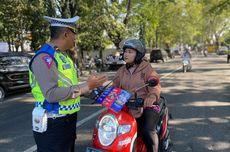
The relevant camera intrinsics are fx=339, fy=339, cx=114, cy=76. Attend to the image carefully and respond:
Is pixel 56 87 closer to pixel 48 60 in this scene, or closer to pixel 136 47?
pixel 48 60

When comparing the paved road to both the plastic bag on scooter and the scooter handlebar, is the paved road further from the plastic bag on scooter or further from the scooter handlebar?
the plastic bag on scooter

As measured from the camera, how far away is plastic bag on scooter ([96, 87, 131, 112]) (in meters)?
3.27

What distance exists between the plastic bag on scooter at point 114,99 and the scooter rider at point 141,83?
0.57m

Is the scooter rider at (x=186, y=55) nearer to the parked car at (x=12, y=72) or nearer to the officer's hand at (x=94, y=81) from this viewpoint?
the parked car at (x=12, y=72)

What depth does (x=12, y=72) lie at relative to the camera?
1305 centimetres

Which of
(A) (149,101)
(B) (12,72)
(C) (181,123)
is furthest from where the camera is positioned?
(B) (12,72)

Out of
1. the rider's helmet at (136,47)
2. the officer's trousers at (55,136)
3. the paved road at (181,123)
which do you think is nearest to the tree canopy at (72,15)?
the paved road at (181,123)

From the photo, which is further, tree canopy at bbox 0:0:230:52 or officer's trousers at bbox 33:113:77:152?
tree canopy at bbox 0:0:230:52

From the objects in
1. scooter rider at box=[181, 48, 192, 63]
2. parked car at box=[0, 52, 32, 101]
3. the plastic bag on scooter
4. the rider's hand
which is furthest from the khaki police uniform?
scooter rider at box=[181, 48, 192, 63]

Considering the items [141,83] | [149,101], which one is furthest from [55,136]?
[141,83]

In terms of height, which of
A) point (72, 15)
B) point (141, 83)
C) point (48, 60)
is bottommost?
point (141, 83)

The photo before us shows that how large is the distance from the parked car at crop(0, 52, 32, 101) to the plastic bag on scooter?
31.4 feet

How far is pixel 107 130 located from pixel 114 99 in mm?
362

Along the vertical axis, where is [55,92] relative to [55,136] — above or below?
above
